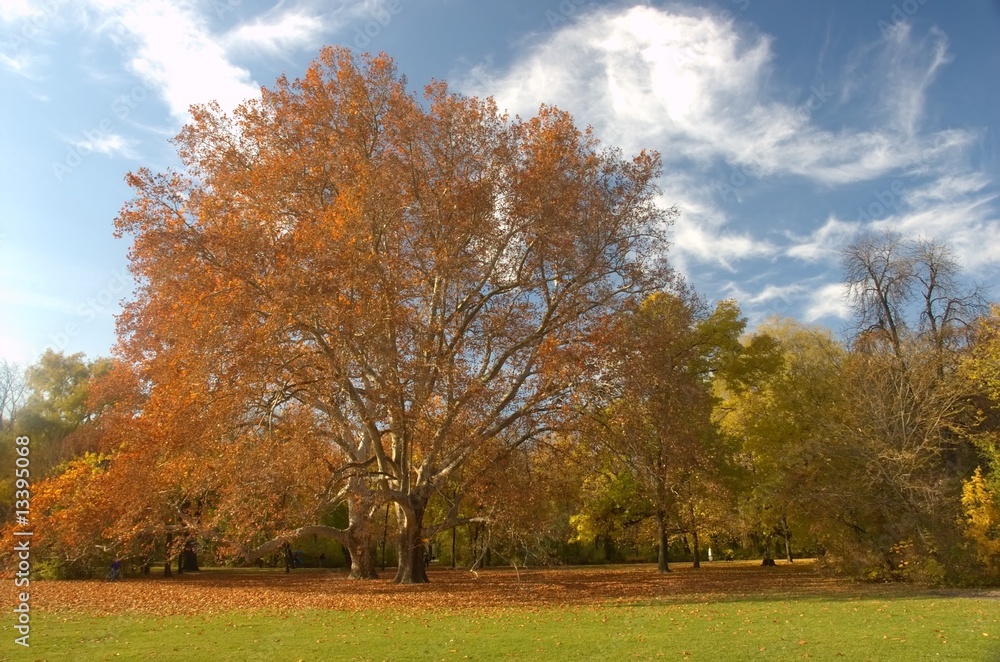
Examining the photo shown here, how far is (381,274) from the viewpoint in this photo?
19.7 metres

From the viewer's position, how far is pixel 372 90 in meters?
24.0

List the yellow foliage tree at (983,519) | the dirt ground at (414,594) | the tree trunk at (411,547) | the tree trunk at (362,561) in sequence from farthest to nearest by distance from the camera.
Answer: the tree trunk at (362,561) → the tree trunk at (411,547) → the yellow foliage tree at (983,519) → the dirt ground at (414,594)

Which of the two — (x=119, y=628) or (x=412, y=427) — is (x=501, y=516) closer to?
(x=412, y=427)

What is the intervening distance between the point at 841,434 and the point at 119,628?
74.4ft

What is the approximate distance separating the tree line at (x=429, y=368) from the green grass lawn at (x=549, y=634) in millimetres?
4971

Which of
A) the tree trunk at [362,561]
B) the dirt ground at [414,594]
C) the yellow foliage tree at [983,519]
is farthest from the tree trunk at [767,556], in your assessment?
the tree trunk at [362,561]

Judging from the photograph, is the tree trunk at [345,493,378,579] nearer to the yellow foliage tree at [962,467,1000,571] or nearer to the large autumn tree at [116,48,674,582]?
the large autumn tree at [116,48,674,582]

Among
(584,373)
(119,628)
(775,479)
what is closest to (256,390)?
(119,628)

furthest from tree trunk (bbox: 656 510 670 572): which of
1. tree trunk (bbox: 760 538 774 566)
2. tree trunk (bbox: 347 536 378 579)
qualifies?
tree trunk (bbox: 347 536 378 579)

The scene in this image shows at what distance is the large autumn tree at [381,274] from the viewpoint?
18781 mm

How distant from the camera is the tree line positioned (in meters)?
19.1

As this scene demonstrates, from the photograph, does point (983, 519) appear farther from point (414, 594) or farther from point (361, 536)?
point (361, 536)

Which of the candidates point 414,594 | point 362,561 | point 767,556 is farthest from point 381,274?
point 767,556

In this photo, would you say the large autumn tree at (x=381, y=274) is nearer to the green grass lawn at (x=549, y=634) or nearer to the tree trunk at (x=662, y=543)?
the green grass lawn at (x=549, y=634)
